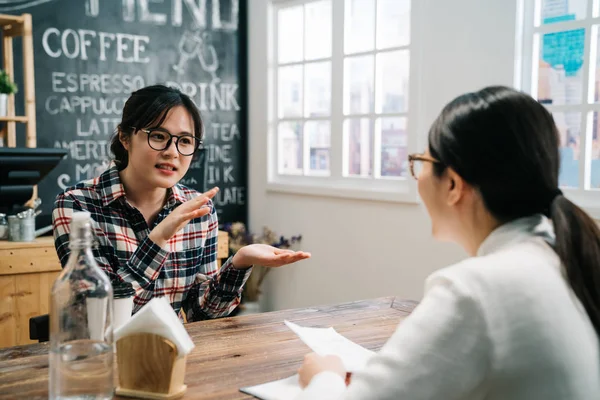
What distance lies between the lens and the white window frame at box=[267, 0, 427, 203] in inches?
135

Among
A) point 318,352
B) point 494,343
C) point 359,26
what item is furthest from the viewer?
point 359,26

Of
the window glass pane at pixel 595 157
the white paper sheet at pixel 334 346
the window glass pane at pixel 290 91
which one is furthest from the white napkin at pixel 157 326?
the window glass pane at pixel 290 91

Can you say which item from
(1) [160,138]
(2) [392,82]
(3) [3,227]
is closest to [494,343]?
(1) [160,138]

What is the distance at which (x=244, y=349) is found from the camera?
4.73 ft

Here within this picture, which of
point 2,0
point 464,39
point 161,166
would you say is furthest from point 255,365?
point 2,0

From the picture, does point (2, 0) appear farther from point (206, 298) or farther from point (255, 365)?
point (255, 365)

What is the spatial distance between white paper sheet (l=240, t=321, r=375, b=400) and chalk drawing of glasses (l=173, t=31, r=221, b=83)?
9.85ft

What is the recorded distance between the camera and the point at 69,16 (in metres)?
3.81

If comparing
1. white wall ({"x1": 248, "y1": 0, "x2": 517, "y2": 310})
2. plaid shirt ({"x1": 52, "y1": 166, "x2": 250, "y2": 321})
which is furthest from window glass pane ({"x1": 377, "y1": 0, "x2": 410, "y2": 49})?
plaid shirt ({"x1": 52, "y1": 166, "x2": 250, "y2": 321})

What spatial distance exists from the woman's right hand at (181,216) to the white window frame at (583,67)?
70.4 inches

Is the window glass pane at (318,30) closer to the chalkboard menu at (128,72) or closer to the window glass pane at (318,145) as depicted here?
the window glass pane at (318,145)

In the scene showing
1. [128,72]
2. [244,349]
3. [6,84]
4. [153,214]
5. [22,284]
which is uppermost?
[128,72]

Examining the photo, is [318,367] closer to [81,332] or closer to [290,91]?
[81,332]

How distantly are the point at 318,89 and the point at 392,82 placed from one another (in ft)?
2.04
